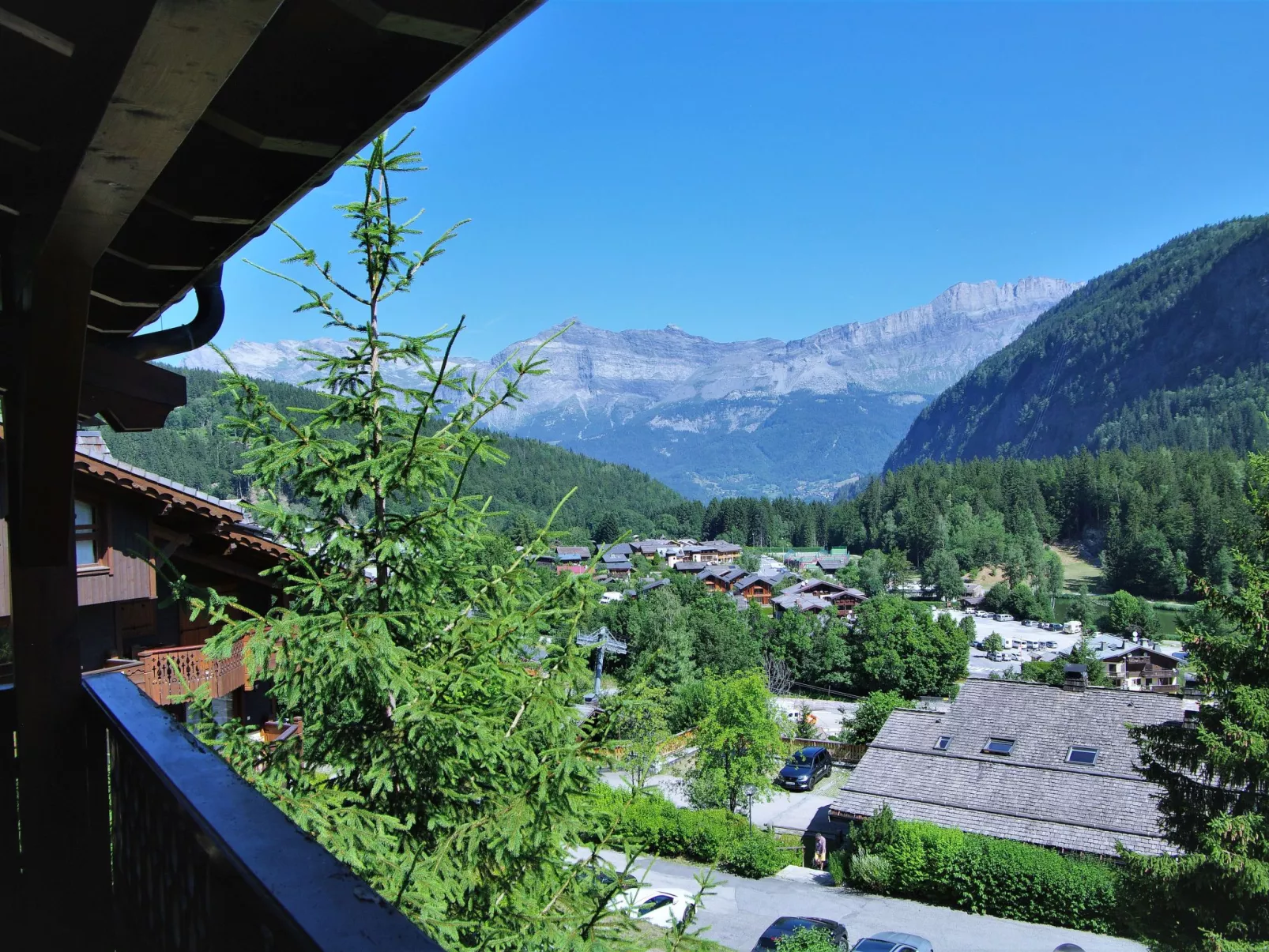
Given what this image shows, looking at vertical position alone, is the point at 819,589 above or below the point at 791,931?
below

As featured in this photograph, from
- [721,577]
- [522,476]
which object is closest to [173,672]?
[721,577]

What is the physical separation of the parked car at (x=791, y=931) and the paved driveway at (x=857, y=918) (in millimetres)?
1228

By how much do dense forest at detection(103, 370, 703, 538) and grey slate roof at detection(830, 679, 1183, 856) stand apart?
57.9m

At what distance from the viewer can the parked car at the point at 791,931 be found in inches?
603

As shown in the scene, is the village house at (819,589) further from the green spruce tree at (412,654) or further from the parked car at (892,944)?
the green spruce tree at (412,654)

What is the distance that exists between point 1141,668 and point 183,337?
2533 inches

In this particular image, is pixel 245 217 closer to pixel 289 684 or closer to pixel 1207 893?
pixel 289 684

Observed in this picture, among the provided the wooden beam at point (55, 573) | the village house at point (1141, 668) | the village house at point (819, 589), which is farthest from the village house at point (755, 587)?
the wooden beam at point (55, 573)

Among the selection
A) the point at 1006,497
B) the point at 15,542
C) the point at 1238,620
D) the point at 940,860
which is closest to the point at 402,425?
the point at 15,542

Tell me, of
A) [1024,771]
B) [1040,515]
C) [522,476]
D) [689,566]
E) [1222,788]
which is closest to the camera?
[1222,788]

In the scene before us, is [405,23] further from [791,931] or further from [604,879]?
[791,931]

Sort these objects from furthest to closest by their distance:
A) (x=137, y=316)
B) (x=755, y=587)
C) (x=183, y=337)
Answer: (x=755, y=587) < (x=183, y=337) < (x=137, y=316)

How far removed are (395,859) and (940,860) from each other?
18716 mm

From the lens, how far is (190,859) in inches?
63.7
